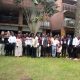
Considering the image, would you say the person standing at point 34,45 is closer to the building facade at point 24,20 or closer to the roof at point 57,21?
the building facade at point 24,20

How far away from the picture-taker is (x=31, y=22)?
129 ft

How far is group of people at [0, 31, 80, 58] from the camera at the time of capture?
26016 mm

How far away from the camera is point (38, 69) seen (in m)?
20.9

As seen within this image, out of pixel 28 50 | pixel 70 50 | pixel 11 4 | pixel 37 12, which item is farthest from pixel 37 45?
pixel 11 4

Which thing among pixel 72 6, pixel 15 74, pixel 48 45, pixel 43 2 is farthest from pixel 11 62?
pixel 72 6

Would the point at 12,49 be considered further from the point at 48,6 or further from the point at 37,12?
the point at 37,12

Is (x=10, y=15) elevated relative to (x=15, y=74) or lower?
elevated

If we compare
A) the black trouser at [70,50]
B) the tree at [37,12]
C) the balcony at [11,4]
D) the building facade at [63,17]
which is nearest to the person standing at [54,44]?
the black trouser at [70,50]

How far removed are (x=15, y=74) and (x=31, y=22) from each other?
65.3ft

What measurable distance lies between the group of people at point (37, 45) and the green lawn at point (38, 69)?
213 cm

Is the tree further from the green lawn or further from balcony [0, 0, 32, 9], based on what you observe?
the green lawn

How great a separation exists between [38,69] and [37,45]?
523 cm

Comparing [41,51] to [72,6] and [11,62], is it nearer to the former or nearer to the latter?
[11,62]

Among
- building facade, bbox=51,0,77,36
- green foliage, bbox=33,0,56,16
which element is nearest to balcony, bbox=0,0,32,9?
green foliage, bbox=33,0,56,16
